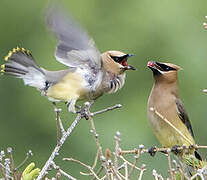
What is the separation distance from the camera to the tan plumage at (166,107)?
5.05 metres

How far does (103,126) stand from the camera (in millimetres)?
7699

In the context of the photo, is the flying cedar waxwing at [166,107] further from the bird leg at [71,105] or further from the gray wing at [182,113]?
the bird leg at [71,105]

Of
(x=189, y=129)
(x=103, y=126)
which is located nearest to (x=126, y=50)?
(x=103, y=126)

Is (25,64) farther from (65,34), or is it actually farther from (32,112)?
(32,112)

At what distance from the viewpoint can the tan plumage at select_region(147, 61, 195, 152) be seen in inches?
199

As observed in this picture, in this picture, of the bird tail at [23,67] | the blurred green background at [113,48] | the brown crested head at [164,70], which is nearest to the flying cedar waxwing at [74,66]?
the bird tail at [23,67]

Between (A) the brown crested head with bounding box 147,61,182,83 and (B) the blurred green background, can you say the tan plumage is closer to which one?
(A) the brown crested head with bounding box 147,61,182,83

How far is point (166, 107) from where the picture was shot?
5211 mm

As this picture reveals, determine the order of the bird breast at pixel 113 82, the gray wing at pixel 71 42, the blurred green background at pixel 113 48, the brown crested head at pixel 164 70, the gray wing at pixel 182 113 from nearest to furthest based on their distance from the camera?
the gray wing at pixel 71 42, the bird breast at pixel 113 82, the brown crested head at pixel 164 70, the gray wing at pixel 182 113, the blurred green background at pixel 113 48

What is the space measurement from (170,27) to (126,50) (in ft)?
1.77

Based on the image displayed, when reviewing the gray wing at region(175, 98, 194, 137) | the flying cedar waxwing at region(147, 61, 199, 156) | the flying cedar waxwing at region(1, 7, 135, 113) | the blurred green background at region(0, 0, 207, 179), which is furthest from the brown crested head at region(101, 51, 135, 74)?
the blurred green background at region(0, 0, 207, 179)

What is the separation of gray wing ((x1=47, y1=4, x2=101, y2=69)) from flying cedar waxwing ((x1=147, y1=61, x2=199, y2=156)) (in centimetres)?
45

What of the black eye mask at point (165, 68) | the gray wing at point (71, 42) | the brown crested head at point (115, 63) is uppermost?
the gray wing at point (71, 42)

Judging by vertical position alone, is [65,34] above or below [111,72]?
above
